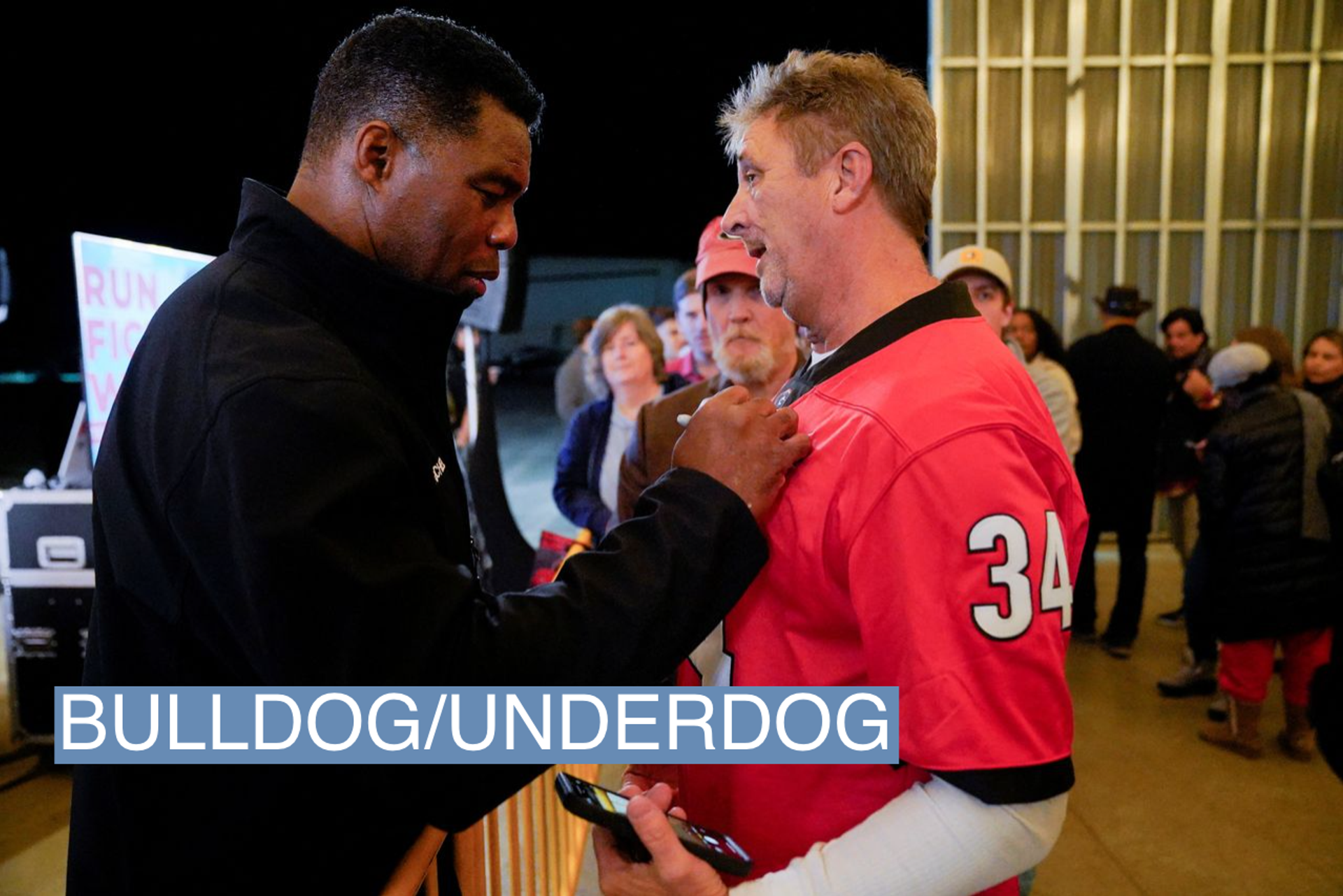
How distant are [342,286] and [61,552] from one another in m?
3.68

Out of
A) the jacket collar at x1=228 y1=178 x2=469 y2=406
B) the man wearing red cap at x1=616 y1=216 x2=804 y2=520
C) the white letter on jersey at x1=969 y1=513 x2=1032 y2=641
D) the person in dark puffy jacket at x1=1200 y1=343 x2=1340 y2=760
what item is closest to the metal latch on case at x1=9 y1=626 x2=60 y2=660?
the man wearing red cap at x1=616 y1=216 x2=804 y2=520

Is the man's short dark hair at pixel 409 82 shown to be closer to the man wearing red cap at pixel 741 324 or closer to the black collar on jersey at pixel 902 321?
the black collar on jersey at pixel 902 321

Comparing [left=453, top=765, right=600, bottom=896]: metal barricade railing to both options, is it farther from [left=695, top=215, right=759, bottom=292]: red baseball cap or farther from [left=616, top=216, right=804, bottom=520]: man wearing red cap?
[left=695, top=215, right=759, bottom=292]: red baseball cap

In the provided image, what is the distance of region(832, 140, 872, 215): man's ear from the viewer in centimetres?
123

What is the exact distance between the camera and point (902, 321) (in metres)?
1.21

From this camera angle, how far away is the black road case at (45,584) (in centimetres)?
399

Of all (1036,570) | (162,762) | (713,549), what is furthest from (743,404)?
(162,762)

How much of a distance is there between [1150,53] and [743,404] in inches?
358

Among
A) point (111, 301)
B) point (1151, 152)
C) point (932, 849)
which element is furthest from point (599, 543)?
point (1151, 152)

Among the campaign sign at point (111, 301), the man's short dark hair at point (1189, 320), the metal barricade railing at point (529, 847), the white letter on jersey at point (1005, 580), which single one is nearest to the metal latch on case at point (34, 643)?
the campaign sign at point (111, 301)

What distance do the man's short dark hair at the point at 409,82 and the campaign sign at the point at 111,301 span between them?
2.69 m

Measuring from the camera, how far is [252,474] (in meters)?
0.91

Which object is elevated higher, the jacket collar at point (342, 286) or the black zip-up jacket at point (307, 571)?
the jacket collar at point (342, 286)
